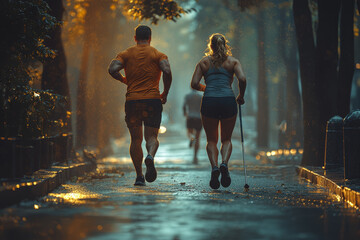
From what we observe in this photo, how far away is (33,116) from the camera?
11.3m

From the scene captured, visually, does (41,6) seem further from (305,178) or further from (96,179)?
(305,178)

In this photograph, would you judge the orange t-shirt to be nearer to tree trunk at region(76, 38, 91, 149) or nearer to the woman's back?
the woman's back

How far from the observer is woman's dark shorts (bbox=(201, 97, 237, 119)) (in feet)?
34.5

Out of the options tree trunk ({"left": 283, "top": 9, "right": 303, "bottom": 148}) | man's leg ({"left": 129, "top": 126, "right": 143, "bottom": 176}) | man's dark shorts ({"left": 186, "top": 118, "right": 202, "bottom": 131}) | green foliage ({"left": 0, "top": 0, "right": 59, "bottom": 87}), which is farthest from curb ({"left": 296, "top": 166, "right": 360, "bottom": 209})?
tree trunk ({"left": 283, "top": 9, "right": 303, "bottom": 148})

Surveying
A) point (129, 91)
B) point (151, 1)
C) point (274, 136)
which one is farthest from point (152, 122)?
point (274, 136)

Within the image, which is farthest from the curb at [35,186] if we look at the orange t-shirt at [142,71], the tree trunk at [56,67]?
the tree trunk at [56,67]

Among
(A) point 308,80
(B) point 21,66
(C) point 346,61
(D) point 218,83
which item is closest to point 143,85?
(D) point 218,83

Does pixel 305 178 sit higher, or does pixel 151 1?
pixel 151 1

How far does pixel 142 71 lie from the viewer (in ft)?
35.6

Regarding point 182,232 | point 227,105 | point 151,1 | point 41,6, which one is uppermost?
point 151,1

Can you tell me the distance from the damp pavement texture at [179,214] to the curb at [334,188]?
153 millimetres

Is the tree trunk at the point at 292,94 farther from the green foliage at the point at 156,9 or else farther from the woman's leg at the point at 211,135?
the woman's leg at the point at 211,135

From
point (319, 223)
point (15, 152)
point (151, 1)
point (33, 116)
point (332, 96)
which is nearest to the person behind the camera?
point (319, 223)

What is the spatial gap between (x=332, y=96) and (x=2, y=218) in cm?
976
